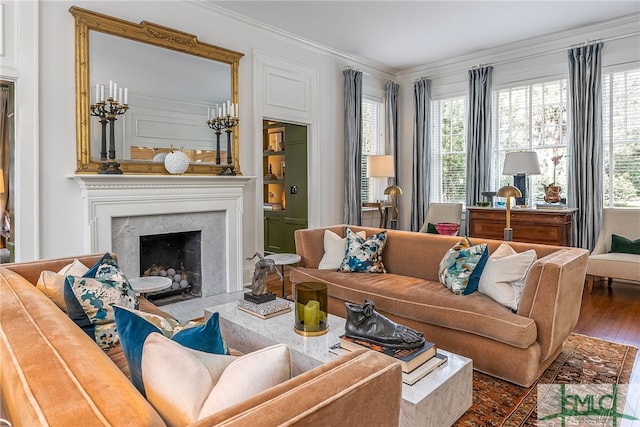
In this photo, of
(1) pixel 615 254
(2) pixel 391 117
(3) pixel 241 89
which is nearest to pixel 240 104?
(3) pixel 241 89

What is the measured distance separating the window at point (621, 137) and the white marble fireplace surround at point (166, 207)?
431cm

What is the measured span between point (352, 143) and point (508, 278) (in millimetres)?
3717

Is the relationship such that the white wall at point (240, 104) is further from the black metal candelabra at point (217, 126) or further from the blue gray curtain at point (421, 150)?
the blue gray curtain at point (421, 150)

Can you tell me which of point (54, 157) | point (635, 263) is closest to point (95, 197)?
point (54, 157)

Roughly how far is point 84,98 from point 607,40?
18.6 feet

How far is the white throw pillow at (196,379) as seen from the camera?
901 millimetres

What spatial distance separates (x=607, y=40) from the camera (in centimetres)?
485

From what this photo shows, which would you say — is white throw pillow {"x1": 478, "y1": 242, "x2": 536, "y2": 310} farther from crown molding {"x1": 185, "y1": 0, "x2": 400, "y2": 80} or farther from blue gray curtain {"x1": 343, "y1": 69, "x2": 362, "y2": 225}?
crown molding {"x1": 185, "y1": 0, "x2": 400, "y2": 80}

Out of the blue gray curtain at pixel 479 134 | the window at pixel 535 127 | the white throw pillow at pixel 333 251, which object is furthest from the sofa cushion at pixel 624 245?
the white throw pillow at pixel 333 251

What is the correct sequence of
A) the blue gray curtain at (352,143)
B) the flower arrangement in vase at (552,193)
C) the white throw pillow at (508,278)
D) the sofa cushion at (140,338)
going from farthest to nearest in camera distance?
the blue gray curtain at (352,143) → the flower arrangement in vase at (552,193) → the white throw pillow at (508,278) → the sofa cushion at (140,338)

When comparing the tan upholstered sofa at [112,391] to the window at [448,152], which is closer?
the tan upholstered sofa at [112,391]

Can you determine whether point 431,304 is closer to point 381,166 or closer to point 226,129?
point 226,129

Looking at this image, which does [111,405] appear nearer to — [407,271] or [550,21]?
[407,271]

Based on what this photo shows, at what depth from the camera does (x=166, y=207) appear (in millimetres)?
4000
